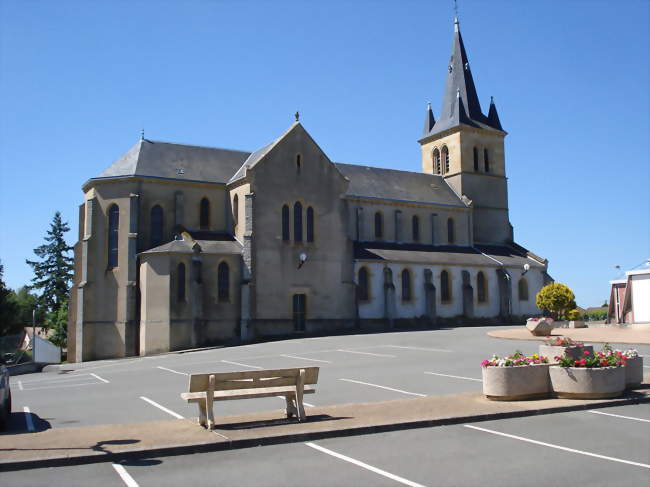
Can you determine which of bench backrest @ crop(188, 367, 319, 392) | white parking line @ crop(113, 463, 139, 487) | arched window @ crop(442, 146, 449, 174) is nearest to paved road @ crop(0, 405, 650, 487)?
white parking line @ crop(113, 463, 139, 487)

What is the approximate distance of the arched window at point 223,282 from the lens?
121 ft

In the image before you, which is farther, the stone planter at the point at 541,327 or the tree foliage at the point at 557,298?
the tree foliage at the point at 557,298

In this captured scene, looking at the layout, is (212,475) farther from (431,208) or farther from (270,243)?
(431,208)

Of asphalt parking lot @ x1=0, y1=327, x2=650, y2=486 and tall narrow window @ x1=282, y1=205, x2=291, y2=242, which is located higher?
tall narrow window @ x1=282, y1=205, x2=291, y2=242

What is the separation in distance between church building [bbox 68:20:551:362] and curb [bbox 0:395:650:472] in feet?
86.9

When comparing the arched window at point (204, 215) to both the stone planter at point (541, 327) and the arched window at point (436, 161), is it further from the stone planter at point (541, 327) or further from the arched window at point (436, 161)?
the arched window at point (436, 161)

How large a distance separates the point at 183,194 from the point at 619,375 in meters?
31.6

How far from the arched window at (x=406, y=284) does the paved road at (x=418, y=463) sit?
33.9 m

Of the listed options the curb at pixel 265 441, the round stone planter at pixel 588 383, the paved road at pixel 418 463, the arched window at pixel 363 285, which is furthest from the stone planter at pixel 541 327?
the paved road at pixel 418 463

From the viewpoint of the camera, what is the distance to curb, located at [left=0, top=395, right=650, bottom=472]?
8.16m

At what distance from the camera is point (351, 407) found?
1193 centimetres

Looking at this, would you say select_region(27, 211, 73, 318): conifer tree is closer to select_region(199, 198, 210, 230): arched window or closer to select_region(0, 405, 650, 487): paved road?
select_region(199, 198, 210, 230): arched window

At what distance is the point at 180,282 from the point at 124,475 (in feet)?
94.6

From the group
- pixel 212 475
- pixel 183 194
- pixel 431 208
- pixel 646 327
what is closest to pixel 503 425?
pixel 212 475
